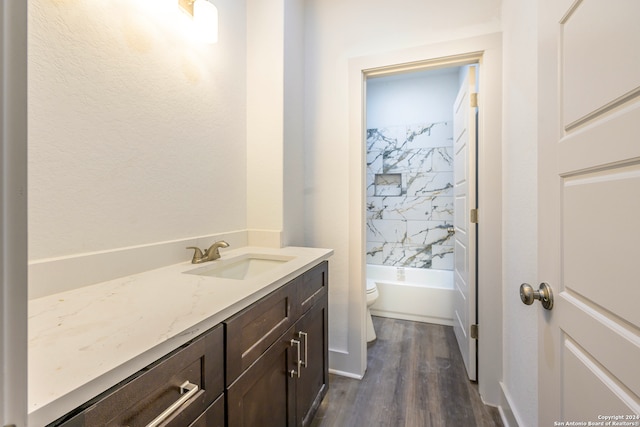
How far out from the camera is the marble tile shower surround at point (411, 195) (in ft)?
10.4

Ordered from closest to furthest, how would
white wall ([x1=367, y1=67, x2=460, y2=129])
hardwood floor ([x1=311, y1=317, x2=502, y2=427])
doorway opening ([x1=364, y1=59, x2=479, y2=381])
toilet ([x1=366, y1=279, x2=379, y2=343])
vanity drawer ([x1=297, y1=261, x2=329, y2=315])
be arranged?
vanity drawer ([x1=297, y1=261, x2=329, y2=315])
hardwood floor ([x1=311, y1=317, x2=502, y2=427])
toilet ([x1=366, y1=279, x2=379, y2=343])
doorway opening ([x1=364, y1=59, x2=479, y2=381])
white wall ([x1=367, y1=67, x2=460, y2=129])

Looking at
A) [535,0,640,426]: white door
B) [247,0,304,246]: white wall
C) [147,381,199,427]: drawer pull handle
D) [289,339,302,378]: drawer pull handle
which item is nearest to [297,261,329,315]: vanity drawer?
[289,339,302,378]: drawer pull handle

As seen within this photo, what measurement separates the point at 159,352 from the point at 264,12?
1906mm

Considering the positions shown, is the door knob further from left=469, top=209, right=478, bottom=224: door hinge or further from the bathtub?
the bathtub

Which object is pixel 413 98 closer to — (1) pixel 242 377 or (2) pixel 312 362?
→ (2) pixel 312 362

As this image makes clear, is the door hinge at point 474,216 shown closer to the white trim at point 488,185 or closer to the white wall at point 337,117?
the white trim at point 488,185

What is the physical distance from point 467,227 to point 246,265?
1.45 metres

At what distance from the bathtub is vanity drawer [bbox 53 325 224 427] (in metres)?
2.33

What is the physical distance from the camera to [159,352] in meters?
0.54

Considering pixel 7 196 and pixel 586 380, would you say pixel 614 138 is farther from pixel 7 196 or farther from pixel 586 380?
pixel 7 196

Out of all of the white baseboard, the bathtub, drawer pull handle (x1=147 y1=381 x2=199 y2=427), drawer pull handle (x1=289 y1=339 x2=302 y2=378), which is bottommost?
the white baseboard

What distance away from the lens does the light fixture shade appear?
1212 millimetres

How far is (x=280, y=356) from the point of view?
101cm

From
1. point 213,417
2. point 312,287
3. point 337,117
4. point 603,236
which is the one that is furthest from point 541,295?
point 337,117
